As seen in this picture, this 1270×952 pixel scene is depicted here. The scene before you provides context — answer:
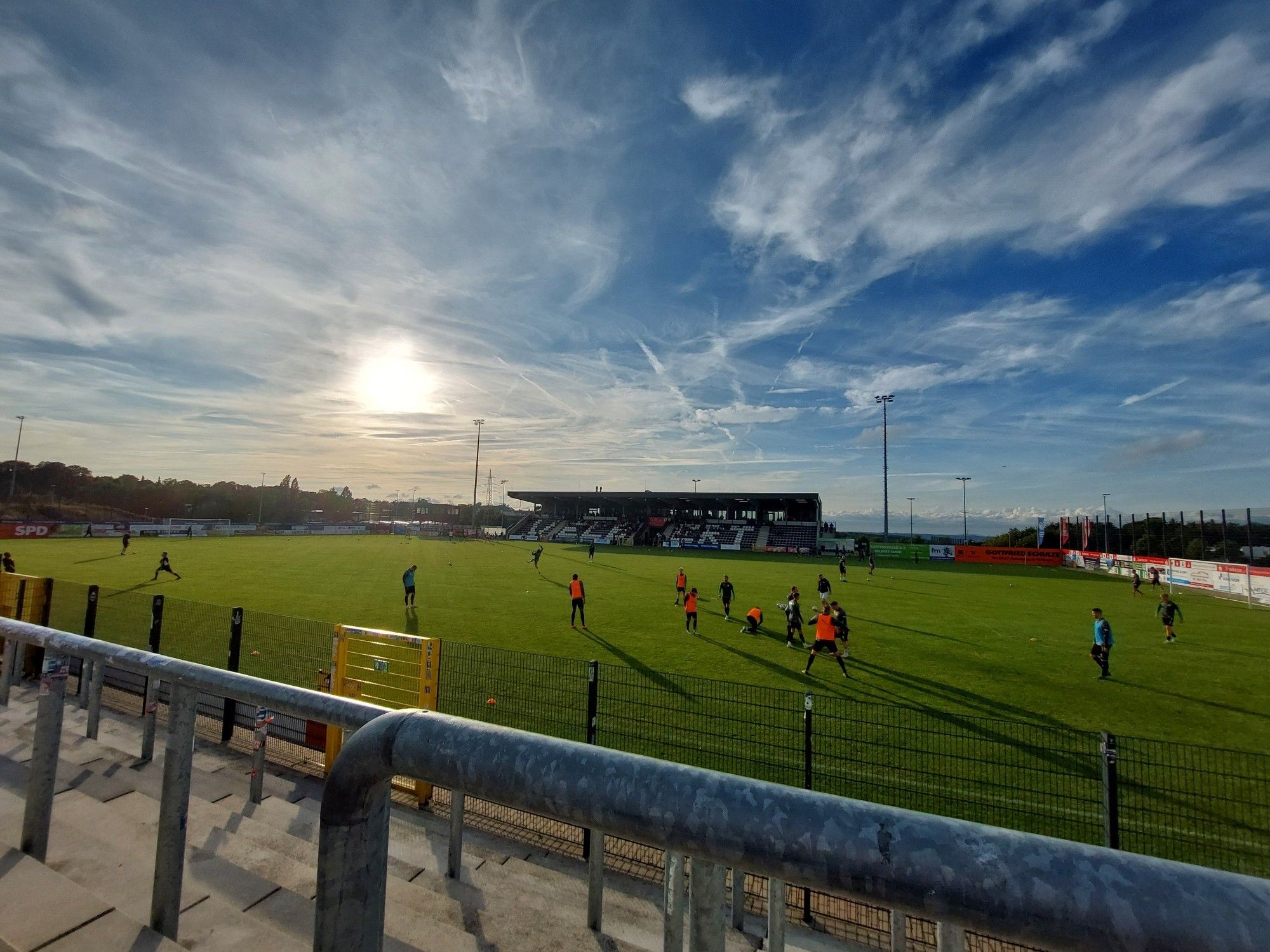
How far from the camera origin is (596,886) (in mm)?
4555

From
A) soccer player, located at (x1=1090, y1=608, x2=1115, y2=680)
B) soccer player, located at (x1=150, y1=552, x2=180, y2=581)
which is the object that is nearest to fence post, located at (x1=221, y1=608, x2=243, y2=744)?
soccer player, located at (x1=1090, y1=608, x2=1115, y2=680)

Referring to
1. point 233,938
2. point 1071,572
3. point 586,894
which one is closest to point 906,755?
point 586,894

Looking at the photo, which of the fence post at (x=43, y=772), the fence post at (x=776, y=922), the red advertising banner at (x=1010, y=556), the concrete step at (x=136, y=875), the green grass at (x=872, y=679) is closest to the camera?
the concrete step at (x=136, y=875)

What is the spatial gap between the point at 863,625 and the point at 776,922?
1854cm

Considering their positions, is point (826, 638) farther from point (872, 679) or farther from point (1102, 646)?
point (1102, 646)

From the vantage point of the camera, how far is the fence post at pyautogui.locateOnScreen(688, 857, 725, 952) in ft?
4.11

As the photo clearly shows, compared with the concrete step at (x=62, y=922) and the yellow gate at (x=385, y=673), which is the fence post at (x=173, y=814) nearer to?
the concrete step at (x=62, y=922)

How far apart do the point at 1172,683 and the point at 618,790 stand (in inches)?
681

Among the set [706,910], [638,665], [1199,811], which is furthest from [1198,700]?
[706,910]

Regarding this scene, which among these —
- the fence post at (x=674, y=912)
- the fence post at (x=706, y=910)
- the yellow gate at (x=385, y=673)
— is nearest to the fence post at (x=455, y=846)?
the yellow gate at (x=385, y=673)

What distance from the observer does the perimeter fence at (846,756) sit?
604 cm

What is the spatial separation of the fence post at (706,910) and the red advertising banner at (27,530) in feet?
224

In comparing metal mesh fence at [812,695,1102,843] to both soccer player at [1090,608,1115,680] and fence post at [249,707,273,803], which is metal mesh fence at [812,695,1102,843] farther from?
fence post at [249,707,273,803]

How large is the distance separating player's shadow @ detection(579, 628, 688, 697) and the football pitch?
0.27ft
